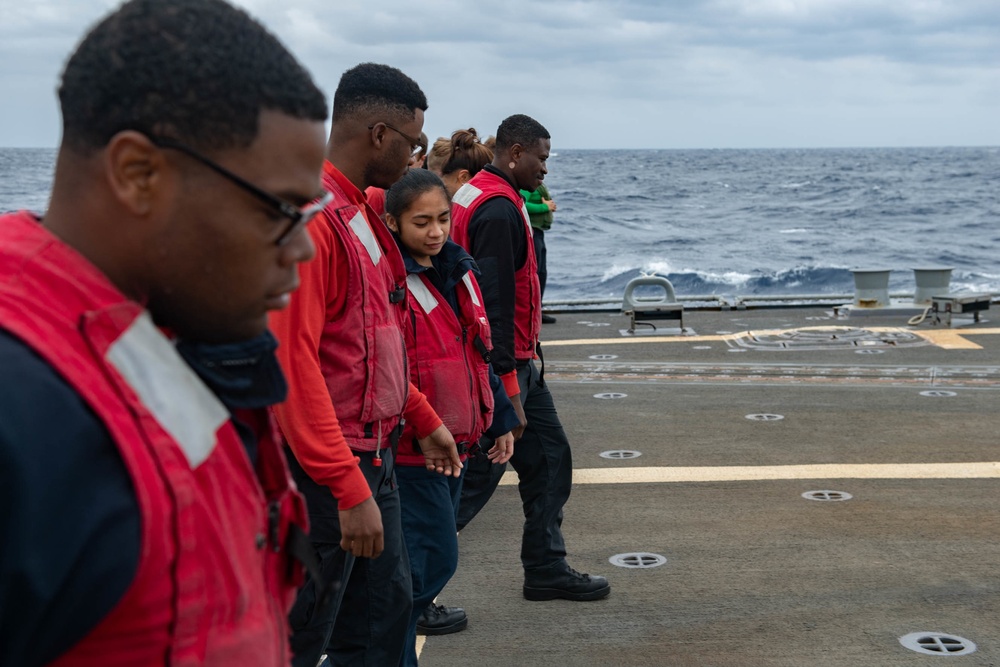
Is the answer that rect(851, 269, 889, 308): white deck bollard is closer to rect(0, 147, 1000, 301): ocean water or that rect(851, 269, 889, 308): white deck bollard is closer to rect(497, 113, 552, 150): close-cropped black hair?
rect(0, 147, 1000, 301): ocean water

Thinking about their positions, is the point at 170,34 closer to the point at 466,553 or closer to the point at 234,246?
the point at 234,246

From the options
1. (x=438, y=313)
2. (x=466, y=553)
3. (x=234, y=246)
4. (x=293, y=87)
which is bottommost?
(x=466, y=553)

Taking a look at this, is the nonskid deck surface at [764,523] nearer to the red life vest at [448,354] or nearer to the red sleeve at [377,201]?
the red life vest at [448,354]

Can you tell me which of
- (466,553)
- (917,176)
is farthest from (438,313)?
(917,176)

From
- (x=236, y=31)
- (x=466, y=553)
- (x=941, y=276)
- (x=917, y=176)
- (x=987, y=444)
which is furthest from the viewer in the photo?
(x=917, y=176)

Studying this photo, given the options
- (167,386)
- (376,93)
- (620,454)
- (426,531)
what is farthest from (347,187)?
(620,454)

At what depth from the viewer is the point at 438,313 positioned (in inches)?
165

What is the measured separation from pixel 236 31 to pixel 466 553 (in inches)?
205

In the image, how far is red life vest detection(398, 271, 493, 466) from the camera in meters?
4.14

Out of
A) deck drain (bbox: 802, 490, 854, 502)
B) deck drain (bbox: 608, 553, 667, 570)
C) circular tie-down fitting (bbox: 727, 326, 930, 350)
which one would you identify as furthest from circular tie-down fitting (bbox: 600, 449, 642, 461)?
circular tie-down fitting (bbox: 727, 326, 930, 350)

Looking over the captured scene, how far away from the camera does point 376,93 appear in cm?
369

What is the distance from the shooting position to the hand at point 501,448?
15.7ft

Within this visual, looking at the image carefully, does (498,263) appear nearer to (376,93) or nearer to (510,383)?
(510,383)

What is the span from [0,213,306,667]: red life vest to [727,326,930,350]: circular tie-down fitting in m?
12.2
